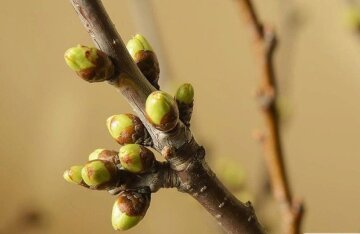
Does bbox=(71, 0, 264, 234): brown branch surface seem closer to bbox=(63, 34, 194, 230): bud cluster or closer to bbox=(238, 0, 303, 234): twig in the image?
bbox=(63, 34, 194, 230): bud cluster

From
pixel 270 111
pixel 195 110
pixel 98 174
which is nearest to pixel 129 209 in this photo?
pixel 98 174

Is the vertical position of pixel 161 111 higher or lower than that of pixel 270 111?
higher

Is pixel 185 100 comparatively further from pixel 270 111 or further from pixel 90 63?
pixel 270 111

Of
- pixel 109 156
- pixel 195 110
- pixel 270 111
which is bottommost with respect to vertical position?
pixel 195 110

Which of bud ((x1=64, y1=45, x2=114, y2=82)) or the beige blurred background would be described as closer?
bud ((x1=64, y1=45, x2=114, y2=82))

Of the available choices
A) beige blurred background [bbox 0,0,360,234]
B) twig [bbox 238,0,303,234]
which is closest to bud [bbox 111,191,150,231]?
twig [bbox 238,0,303,234]

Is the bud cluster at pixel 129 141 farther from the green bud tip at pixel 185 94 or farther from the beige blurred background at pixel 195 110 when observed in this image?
the beige blurred background at pixel 195 110

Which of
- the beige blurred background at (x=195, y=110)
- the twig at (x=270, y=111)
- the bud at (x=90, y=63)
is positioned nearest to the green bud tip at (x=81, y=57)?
the bud at (x=90, y=63)
